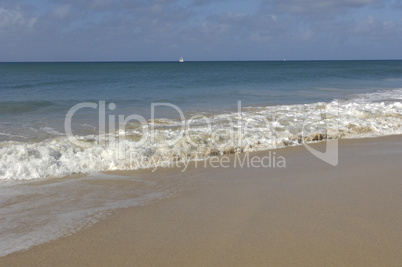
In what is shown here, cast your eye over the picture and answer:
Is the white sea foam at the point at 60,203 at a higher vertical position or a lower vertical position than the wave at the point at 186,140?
lower

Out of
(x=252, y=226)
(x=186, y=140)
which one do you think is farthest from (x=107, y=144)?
(x=252, y=226)

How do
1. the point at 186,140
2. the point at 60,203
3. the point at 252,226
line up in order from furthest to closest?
1. the point at 186,140
2. the point at 60,203
3. the point at 252,226

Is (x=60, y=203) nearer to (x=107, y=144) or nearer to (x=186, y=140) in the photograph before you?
(x=107, y=144)

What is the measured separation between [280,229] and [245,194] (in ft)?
Result: 3.75

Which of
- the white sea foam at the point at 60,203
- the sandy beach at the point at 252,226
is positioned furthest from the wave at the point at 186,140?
the sandy beach at the point at 252,226

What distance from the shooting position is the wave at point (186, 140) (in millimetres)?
6473

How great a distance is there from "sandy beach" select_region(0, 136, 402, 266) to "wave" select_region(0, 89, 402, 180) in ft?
3.22

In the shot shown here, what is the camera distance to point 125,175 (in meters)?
6.03

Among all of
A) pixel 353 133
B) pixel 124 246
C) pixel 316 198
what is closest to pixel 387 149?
pixel 353 133

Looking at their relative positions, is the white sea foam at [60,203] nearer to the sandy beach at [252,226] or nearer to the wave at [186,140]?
the sandy beach at [252,226]

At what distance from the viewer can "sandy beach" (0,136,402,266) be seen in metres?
3.44

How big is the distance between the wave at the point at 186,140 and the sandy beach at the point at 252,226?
98 centimetres

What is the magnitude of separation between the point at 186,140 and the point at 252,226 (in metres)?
4.02

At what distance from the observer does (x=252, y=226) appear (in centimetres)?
406
